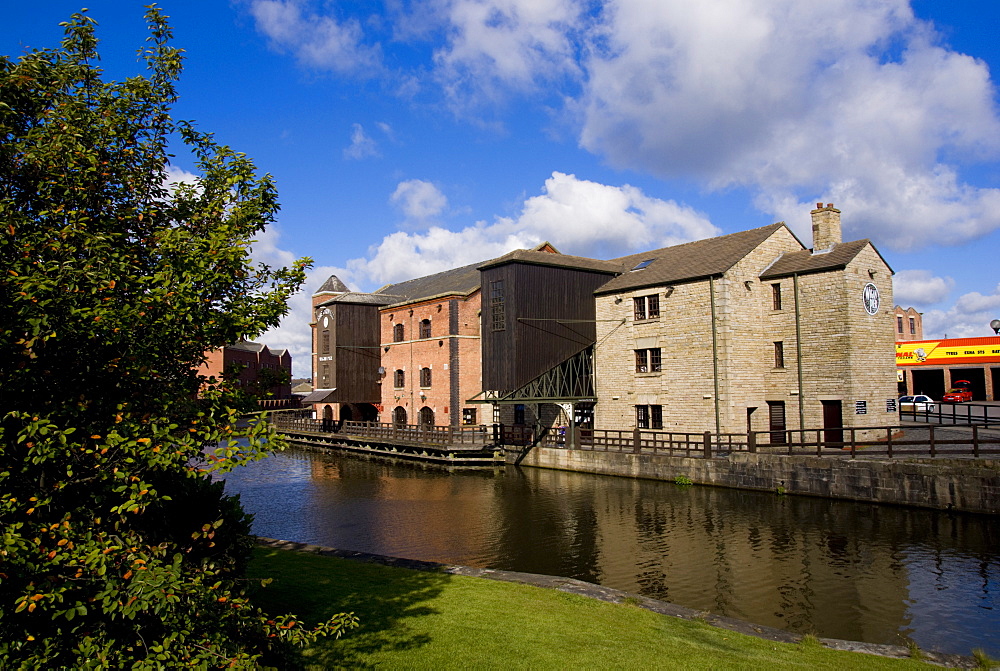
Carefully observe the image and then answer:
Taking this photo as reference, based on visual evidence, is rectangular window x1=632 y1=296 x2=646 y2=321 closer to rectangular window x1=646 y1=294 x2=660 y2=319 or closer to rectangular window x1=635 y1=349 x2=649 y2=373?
rectangular window x1=646 y1=294 x2=660 y2=319

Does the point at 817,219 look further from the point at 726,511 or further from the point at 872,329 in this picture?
the point at 726,511

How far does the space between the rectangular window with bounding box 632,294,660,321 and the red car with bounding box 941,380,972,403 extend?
26469mm

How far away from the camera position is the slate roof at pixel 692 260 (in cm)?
2844

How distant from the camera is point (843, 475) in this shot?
20109mm

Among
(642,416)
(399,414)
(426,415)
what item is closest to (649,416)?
(642,416)

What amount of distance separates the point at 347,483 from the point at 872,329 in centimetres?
2188

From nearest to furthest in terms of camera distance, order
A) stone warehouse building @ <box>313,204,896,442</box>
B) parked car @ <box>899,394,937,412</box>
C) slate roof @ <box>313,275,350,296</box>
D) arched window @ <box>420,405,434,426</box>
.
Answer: stone warehouse building @ <box>313,204,896,442</box>
arched window @ <box>420,405,434,426</box>
parked car @ <box>899,394,937,412</box>
slate roof @ <box>313,275,350,296</box>

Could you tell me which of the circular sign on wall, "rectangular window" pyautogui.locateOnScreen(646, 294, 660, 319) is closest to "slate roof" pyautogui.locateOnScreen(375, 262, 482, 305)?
"rectangular window" pyautogui.locateOnScreen(646, 294, 660, 319)

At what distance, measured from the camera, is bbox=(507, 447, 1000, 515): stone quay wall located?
17.5 m

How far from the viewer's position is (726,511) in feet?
64.0

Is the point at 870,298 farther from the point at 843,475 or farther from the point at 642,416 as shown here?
the point at 642,416

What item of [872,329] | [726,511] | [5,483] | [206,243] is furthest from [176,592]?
[872,329]

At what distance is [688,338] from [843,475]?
9429mm

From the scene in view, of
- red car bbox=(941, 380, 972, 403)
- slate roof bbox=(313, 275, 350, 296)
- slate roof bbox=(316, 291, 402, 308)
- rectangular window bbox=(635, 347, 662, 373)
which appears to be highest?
slate roof bbox=(313, 275, 350, 296)
